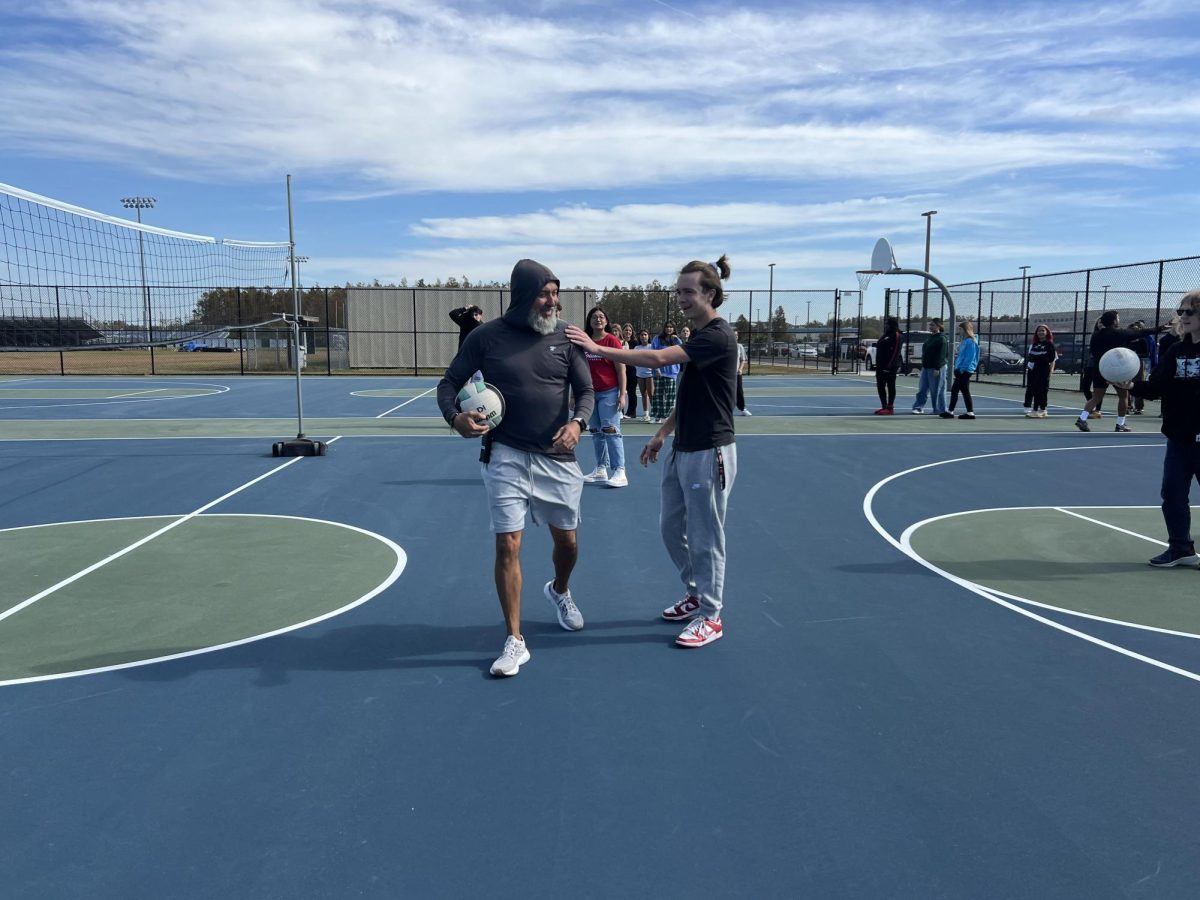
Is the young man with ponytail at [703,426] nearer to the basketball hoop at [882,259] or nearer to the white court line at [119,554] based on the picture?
the white court line at [119,554]

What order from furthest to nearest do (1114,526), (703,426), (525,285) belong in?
1. (1114,526)
2. (703,426)
3. (525,285)

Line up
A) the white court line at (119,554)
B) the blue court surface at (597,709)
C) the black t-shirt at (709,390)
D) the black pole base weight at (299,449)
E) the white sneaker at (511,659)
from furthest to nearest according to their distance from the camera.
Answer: the black pole base weight at (299,449) → the white court line at (119,554) → the black t-shirt at (709,390) → the white sneaker at (511,659) → the blue court surface at (597,709)

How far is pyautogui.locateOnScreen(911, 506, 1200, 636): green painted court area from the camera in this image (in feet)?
18.5

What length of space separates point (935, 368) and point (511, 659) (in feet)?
50.4

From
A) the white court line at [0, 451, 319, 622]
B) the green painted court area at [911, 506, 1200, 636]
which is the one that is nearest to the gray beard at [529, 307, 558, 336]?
the green painted court area at [911, 506, 1200, 636]

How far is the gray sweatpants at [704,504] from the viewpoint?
15.7 ft

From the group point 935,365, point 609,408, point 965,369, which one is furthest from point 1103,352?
point 609,408

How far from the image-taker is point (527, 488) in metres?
4.57

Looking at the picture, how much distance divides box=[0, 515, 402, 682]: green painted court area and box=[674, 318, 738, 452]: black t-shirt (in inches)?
103

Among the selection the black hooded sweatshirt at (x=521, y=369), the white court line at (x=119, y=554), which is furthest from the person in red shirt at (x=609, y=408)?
the black hooded sweatshirt at (x=521, y=369)

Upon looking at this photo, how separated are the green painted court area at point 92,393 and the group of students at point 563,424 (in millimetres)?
19722

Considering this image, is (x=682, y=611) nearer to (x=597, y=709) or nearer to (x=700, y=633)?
(x=700, y=633)

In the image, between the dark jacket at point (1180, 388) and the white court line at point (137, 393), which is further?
the white court line at point (137, 393)

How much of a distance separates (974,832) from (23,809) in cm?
352
